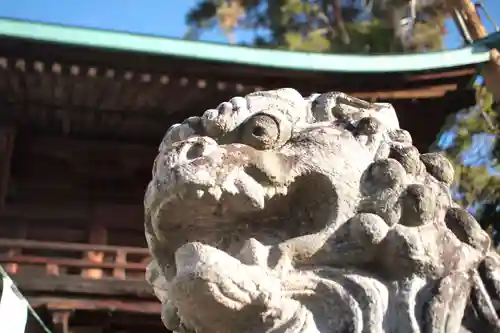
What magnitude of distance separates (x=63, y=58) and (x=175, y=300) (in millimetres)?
3669

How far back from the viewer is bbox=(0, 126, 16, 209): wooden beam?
468cm

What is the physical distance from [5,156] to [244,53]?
161 cm

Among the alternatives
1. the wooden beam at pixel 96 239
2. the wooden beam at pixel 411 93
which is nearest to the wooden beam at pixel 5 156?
the wooden beam at pixel 96 239

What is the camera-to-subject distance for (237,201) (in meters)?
0.97

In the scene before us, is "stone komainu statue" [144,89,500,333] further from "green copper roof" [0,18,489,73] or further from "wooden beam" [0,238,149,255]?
"wooden beam" [0,238,149,255]

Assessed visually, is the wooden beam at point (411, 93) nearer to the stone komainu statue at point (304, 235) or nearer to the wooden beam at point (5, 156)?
the wooden beam at point (5, 156)

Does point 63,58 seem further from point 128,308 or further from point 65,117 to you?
point 128,308

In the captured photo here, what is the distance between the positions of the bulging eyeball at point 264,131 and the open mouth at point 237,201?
17mm

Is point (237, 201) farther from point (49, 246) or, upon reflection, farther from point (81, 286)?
point (49, 246)

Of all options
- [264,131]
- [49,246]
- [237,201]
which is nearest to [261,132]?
[264,131]

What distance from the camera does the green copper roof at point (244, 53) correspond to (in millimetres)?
4320

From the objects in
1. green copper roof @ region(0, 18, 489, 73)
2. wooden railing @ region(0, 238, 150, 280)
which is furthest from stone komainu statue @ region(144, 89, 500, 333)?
wooden railing @ region(0, 238, 150, 280)

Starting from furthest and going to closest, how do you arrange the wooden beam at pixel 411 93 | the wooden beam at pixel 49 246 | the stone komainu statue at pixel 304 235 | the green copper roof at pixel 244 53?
1. the wooden beam at pixel 411 93
2. the wooden beam at pixel 49 246
3. the green copper roof at pixel 244 53
4. the stone komainu statue at pixel 304 235

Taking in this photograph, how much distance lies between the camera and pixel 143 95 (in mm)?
4566
